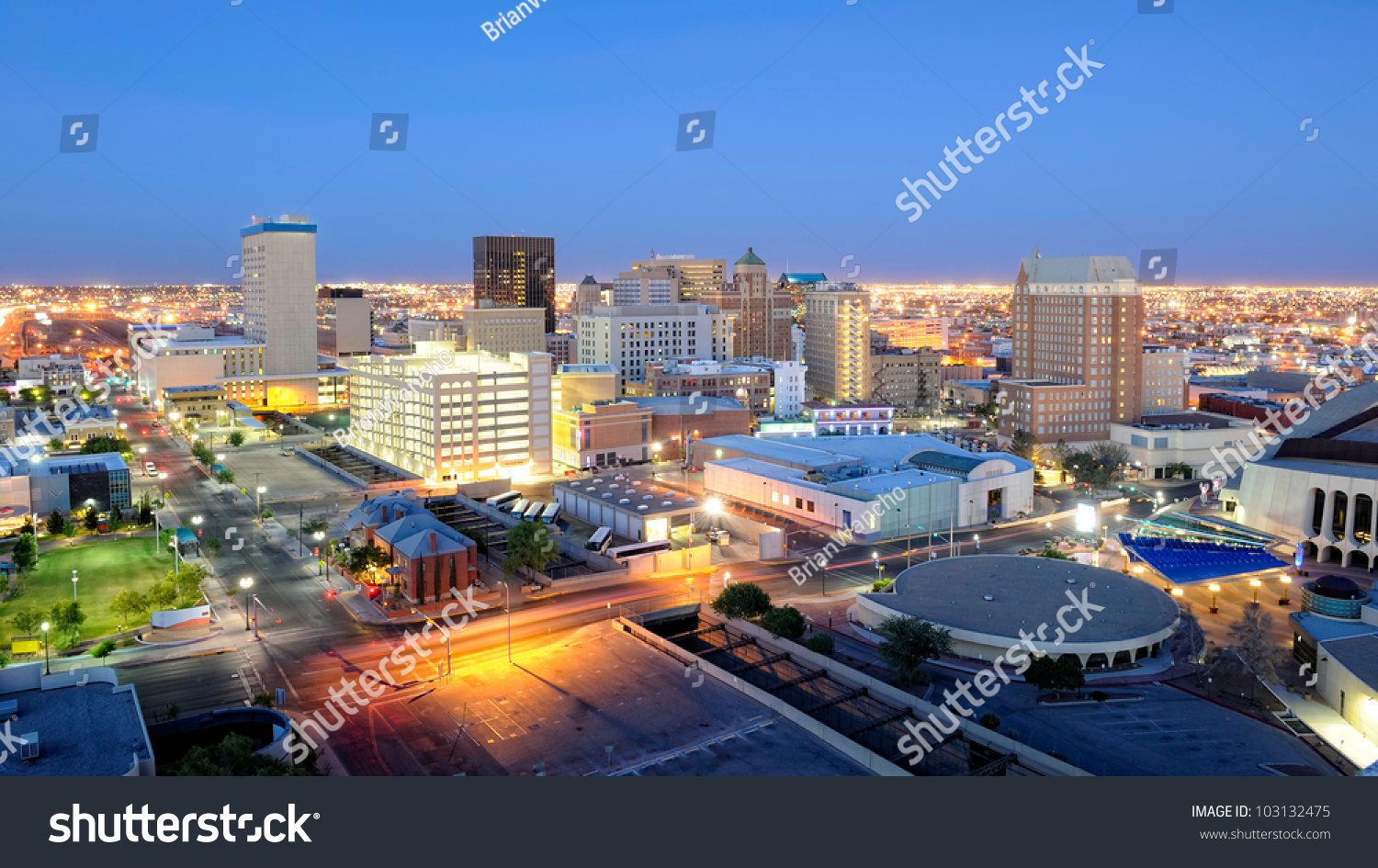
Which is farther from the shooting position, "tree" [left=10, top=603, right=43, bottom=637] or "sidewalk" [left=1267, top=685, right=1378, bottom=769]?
"tree" [left=10, top=603, right=43, bottom=637]

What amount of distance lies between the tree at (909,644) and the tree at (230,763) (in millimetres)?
18518

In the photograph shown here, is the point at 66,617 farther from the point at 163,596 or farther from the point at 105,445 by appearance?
the point at 105,445

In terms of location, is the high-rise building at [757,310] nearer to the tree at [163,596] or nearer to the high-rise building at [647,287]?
the high-rise building at [647,287]

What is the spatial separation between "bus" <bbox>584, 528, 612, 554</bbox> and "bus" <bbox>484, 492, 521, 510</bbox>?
10445 millimetres

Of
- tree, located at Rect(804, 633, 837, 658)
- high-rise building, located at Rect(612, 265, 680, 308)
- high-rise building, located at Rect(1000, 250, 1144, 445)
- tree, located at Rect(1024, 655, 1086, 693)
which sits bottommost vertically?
tree, located at Rect(1024, 655, 1086, 693)

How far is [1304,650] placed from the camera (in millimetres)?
35406

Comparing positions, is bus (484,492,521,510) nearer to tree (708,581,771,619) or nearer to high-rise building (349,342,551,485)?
high-rise building (349,342,551,485)

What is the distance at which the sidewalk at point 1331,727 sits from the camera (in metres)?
28.3

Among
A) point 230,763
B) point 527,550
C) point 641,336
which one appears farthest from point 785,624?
point 641,336

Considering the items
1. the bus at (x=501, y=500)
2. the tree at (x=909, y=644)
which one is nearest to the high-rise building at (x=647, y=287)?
the bus at (x=501, y=500)

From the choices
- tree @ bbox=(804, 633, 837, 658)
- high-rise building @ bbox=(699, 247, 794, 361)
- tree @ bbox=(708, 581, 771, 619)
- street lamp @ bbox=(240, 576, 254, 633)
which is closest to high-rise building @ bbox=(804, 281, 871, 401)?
high-rise building @ bbox=(699, 247, 794, 361)

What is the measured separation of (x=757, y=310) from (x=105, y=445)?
83001 millimetres

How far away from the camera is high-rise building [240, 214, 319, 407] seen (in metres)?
112

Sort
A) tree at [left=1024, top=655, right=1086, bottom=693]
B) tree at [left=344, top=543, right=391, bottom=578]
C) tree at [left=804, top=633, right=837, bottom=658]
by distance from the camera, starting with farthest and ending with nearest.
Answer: tree at [left=344, top=543, right=391, bottom=578] < tree at [left=804, top=633, right=837, bottom=658] < tree at [left=1024, top=655, right=1086, bottom=693]
